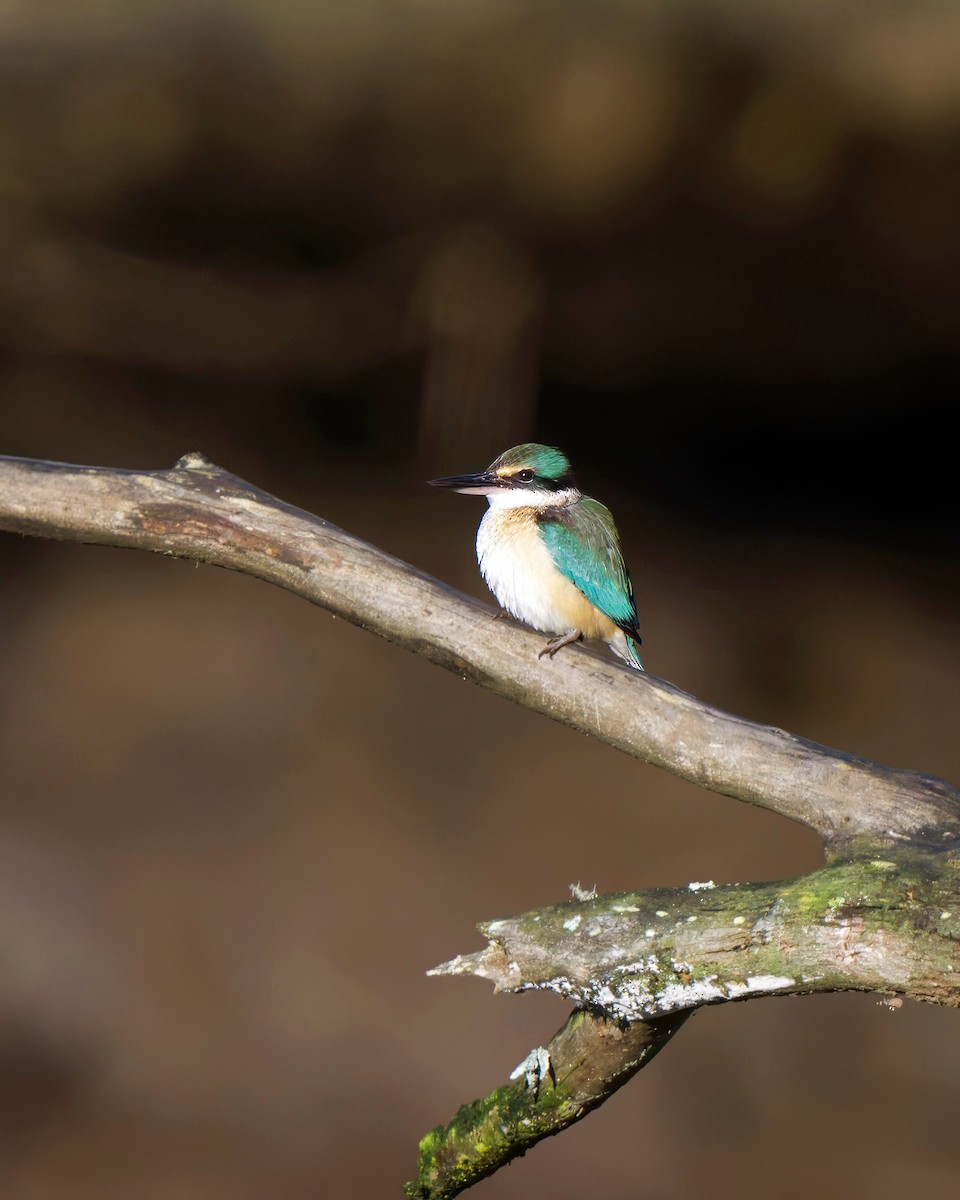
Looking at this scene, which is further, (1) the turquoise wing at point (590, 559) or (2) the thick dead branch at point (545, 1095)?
(1) the turquoise wing at point (590, 559)

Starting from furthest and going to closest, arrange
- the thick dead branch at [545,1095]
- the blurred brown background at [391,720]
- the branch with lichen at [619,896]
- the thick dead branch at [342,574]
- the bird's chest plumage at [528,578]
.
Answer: the blurred brown background at [391,720], the bird's chest plumage at [528,578], the thick dead branch at [342,574], the thick dead branch at [545,1095], the branch with lichen at [619,896]

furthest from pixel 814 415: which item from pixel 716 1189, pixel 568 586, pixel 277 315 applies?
pixel 716 1189

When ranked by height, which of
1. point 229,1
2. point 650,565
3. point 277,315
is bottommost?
point 650,565

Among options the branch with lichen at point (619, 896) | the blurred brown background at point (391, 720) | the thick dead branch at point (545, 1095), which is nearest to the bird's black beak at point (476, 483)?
the branch with lichen at point (619, 896)

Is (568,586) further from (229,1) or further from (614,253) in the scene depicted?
(229,1)

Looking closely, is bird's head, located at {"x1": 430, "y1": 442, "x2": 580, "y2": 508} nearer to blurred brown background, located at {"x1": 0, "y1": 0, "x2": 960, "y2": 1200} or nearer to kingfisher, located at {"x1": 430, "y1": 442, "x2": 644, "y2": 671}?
kingfisher, located at {"x1": 430, "y1": 442, "x2": 644, "y2": 671}

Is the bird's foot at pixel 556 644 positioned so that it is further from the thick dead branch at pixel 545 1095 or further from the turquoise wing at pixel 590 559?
the thick dead branch at pixel 545 1095

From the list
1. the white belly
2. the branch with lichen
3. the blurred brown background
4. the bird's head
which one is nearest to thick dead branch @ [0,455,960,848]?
the branch with lichen
